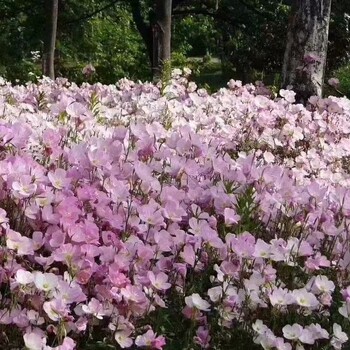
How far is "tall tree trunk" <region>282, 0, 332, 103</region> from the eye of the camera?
24.2ft

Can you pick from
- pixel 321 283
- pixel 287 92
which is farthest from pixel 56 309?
pixel 287 92

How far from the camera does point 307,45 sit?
7.41 m

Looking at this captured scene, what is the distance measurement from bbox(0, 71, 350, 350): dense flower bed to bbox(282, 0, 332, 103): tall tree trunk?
424 cm

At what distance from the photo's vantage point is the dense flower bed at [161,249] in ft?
7.48

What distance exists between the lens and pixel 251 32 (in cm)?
2019

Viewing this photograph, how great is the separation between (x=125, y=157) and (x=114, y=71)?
60.5 ft

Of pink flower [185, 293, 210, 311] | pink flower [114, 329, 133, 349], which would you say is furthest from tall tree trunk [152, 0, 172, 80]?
pink flower [114, 329, 133, 349]

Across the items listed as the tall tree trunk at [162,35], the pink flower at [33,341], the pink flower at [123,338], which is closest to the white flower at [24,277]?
the pink flower at [33,341]

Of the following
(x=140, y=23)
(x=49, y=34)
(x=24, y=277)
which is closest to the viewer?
(x=24, y=277)

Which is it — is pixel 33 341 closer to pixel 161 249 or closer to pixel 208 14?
pixel 161 249

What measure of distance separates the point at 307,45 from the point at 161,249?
527 centimetres

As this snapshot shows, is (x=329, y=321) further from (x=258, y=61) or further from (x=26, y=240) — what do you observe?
(x=258, y=61)

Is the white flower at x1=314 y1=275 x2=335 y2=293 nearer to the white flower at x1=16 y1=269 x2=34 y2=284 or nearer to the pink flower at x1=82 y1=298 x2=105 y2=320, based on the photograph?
the pink flower at x1=82 y1=298 x2=105 y2=320

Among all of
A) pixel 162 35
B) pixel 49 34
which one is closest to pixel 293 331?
pixel 162 35
